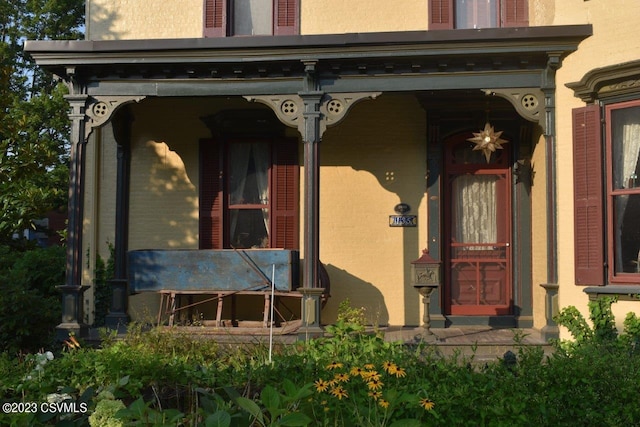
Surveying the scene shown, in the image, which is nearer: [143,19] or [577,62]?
[577,62]

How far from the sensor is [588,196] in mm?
8039

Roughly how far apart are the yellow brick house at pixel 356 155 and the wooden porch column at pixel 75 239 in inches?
1.1

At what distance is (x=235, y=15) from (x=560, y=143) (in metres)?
5.29

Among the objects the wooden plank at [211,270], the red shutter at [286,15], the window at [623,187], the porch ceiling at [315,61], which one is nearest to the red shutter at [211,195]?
the wooden plank at [211,270]

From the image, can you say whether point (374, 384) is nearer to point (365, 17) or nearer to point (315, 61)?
point (315, 61)

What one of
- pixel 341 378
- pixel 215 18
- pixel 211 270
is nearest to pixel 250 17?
pixel 215 18

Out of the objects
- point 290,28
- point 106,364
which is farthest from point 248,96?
point 106,364

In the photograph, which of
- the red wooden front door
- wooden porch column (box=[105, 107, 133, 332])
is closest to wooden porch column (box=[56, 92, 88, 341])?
wooden porch column (box=[105, 107, 133, 332])

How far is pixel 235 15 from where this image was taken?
10148mm

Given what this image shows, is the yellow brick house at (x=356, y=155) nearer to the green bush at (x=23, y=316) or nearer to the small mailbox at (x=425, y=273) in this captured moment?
the green bush at (x=23, y=316)

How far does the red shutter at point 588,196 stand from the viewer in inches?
311

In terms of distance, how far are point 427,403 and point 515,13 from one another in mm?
7461

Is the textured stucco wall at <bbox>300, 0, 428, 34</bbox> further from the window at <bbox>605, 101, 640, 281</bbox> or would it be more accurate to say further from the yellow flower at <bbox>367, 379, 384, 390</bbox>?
the yellow flower at <bbox>367, 379, 384, 390</bbox>

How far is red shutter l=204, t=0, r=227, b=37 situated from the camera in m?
10.0
